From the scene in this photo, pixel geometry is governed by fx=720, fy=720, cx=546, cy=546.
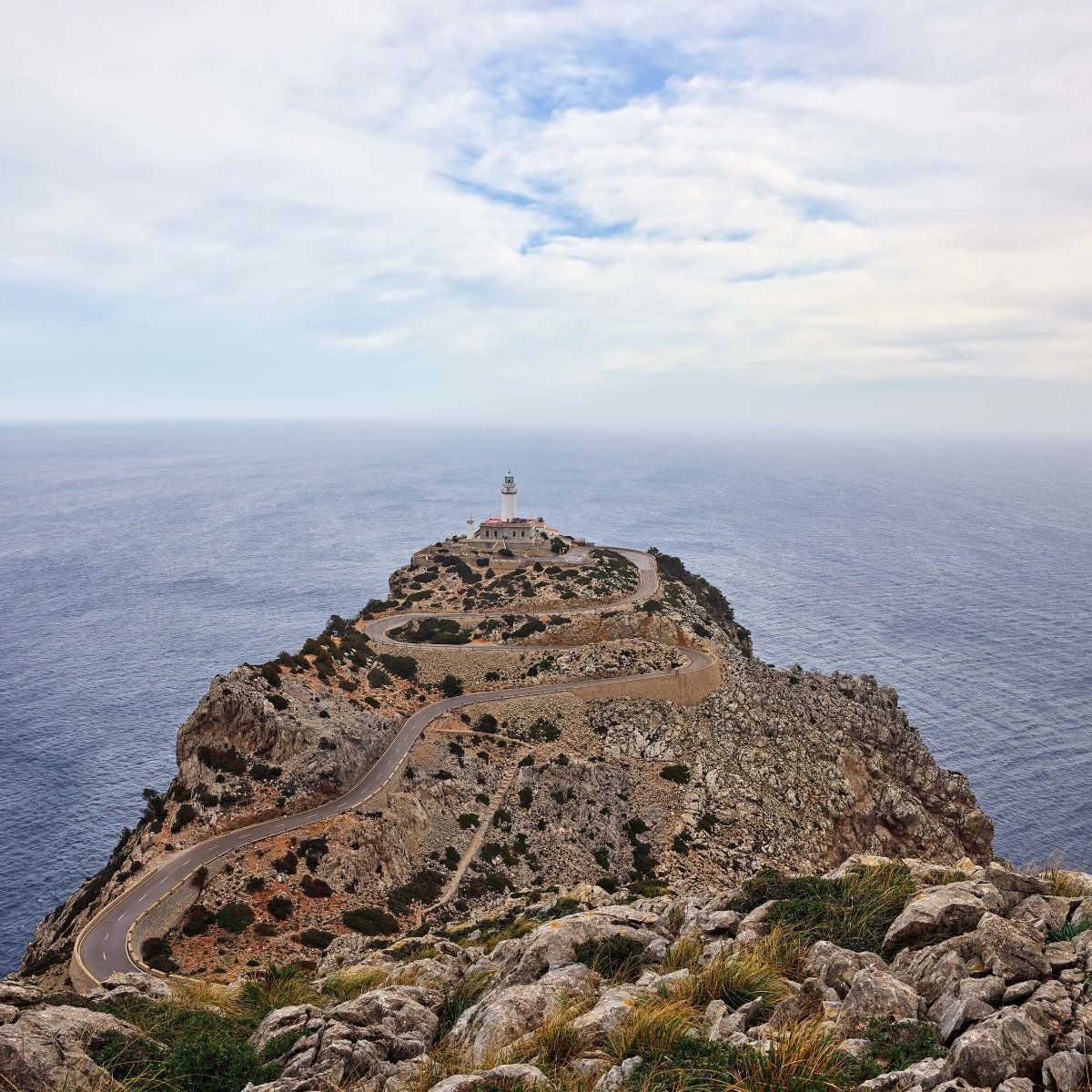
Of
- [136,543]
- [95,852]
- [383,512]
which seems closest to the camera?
[95,852]

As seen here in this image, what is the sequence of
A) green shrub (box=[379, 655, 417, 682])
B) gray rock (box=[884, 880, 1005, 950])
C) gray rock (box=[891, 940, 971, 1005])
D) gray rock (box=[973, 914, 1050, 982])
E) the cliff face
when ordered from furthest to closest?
green shrub (box=[379, 655, 417, 682]) < the cliff face < gray rock (box=[884, 880, 1005, 950]) < gray rock (box=[891, 940, 971, 1005]) < gray rock (box=[973, 914, 1050, 982])

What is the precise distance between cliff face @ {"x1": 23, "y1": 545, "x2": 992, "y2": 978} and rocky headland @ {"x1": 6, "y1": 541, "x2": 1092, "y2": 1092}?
0.67 feet

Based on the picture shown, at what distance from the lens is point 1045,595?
119062 mm

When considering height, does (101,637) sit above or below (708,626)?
below

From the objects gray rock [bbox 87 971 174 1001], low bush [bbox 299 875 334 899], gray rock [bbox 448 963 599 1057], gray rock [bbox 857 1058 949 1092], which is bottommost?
low bush [bbox 299 875 334 899]

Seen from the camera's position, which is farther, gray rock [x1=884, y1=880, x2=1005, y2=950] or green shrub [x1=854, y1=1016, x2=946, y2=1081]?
gray rock [x1=884, y1=880, x2=1005, y2=950]

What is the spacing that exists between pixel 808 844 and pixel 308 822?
31309 millimetres

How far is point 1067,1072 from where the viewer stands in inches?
347

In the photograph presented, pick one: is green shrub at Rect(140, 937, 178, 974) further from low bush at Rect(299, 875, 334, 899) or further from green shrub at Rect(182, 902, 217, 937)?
low bush at Rect(299, 875, 334, 899)

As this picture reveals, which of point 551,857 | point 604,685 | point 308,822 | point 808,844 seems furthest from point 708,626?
point 308,822

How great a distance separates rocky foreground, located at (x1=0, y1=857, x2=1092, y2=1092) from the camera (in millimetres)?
9984

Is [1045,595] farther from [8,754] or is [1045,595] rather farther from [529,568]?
[8,754]

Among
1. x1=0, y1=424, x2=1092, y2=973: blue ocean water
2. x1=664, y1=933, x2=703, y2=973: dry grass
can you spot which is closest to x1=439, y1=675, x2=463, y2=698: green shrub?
x1=0, y1=424, x2=1092, y2=973: blue ocean water

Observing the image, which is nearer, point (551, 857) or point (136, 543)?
point (551, 857)
